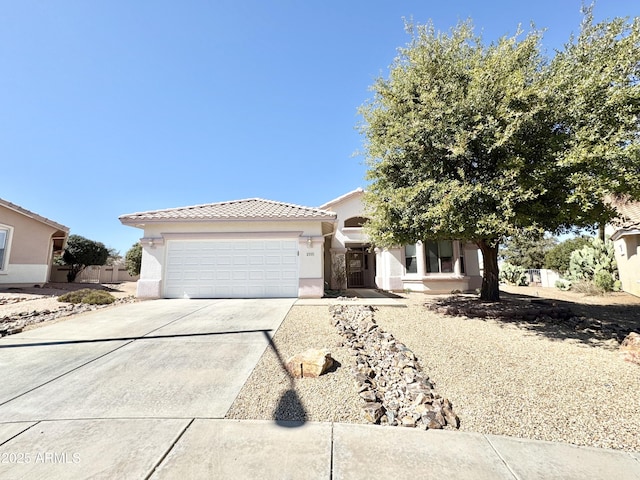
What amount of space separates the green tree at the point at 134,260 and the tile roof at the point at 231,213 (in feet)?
45.8

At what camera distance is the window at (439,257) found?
1533cm

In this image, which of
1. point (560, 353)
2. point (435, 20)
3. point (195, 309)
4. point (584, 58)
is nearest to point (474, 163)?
point (584, 58)

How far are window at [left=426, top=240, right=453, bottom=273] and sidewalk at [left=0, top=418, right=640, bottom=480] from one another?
42.6ft

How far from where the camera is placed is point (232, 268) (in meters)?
12.0

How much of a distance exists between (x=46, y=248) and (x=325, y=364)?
20.2 m

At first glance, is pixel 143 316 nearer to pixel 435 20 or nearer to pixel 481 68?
pixel 481 68

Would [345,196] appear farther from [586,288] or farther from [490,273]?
[586,288]

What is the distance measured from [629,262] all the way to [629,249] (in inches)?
25.1

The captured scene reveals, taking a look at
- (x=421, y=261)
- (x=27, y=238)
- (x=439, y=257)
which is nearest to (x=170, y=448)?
(x=421, y=261)

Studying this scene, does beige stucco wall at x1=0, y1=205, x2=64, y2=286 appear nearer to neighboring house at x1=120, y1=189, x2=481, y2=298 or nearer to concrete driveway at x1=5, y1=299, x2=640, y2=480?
neighboring house at x1=120, y1=189, x2=481, y2=298

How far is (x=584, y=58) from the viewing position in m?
7.37

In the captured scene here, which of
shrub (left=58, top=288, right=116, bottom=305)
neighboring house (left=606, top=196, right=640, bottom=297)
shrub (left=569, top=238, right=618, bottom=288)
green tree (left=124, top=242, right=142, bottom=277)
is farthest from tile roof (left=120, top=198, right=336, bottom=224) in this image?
shrub (left=569, top=238, right=618, bottom=288)

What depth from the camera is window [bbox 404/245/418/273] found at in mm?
15562

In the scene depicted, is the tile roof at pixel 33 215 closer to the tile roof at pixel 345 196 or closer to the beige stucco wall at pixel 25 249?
the beige stucco wall at pixel 25 249
